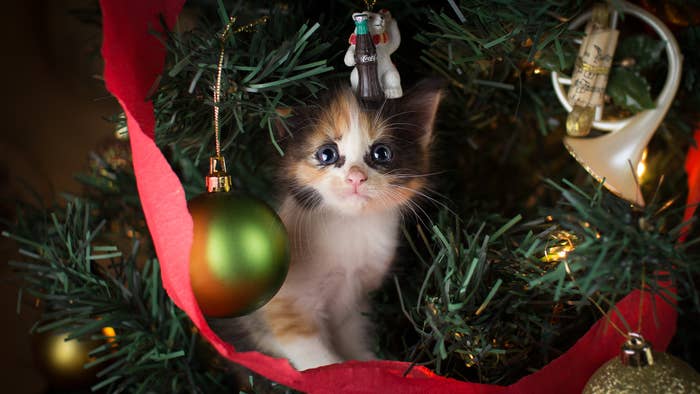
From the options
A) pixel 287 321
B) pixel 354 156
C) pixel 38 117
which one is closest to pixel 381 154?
pixel 354 156

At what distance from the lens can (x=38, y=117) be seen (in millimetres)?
1106

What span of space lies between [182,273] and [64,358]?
447 mm

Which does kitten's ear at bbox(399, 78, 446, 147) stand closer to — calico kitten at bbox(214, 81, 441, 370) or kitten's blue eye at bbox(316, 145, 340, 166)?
calico kitten at bbox(214, 81, 441, 370)

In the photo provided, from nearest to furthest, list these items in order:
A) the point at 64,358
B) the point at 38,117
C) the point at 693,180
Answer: the point at 693,180 < the point at 64,358 < the point at 38,117

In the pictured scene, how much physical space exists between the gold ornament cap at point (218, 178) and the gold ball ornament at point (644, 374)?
409 millimetres

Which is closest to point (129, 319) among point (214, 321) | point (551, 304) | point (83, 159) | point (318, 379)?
point (214, 321)

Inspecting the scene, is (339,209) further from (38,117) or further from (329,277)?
(38,117)

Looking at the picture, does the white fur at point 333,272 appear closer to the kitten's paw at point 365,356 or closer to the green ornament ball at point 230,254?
the kitten's paw at point 365,356

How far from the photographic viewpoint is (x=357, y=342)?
2.68ft

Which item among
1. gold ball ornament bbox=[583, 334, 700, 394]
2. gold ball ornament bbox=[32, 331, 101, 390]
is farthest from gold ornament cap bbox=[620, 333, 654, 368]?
gold ball ornament bbox=[32, 331, 101, 390]

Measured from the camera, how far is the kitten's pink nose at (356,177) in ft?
2.22

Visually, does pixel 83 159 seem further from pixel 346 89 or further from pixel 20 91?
pixel 346 89

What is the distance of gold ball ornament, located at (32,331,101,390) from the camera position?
33.2 inches

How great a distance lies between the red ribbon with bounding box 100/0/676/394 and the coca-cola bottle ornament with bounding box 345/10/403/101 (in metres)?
0.19
